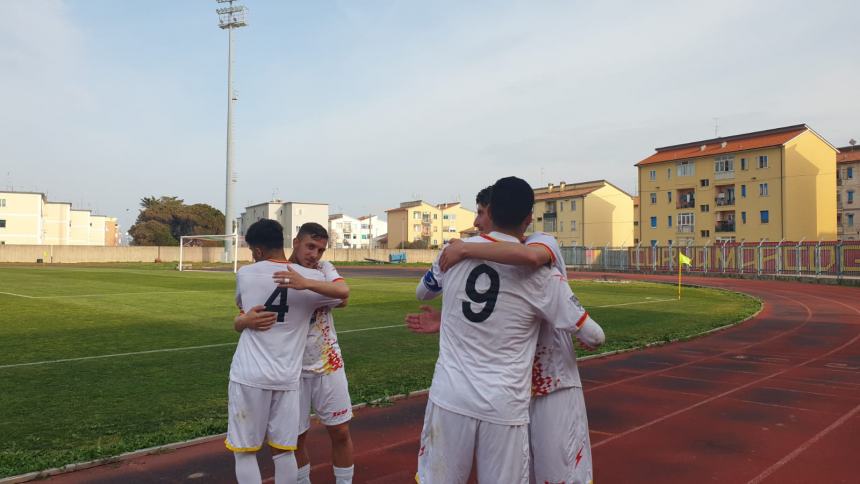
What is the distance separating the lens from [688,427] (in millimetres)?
6434

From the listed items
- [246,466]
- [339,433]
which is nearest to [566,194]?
[339,433]

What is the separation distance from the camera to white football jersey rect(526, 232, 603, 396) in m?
2.81

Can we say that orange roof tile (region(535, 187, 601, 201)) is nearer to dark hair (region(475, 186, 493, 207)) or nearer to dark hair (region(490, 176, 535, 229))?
dark hair (region(475, 186, 493, 207))

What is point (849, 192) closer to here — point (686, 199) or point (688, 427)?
point (686, 199)

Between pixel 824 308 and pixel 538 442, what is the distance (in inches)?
875

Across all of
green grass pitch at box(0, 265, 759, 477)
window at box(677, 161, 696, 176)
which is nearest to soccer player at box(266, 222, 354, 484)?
green grass pitch at box(0, 265, 759, 477)

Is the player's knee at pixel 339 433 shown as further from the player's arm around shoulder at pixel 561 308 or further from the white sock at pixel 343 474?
the player's arm around shoulder at pixel 561 308

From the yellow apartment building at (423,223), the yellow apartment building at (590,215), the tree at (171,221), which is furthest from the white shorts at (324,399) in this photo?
the yellow apartment building at (423,223)

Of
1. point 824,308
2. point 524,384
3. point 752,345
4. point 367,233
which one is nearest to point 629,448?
point 524,384

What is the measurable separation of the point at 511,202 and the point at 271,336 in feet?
6.03

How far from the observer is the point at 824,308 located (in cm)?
2084

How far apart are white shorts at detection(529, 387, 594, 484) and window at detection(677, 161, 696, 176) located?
60.4 metres

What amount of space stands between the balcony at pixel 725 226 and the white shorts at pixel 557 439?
191 ft

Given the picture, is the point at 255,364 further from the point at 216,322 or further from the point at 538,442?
the point at 216,322
